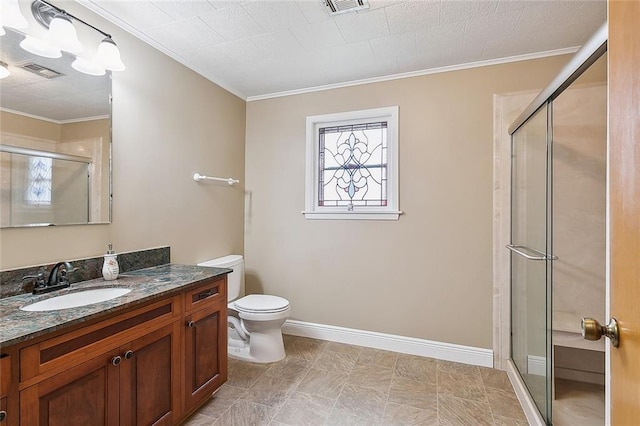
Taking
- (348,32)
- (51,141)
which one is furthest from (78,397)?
(348,32)

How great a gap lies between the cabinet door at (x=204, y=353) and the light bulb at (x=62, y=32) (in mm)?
1510

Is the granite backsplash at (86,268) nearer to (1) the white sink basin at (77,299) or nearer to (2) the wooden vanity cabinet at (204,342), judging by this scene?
(1) the white sink basin at (77,299)

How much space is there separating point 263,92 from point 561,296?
300cm

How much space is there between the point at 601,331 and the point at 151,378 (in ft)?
5.66

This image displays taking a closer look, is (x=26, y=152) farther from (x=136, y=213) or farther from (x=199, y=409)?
(x=199, y=409)

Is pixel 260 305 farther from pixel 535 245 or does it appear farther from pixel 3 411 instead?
pixel 535 245

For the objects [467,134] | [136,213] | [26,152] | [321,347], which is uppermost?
[467,134]

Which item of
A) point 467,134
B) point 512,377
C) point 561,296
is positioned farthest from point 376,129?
point 512,377

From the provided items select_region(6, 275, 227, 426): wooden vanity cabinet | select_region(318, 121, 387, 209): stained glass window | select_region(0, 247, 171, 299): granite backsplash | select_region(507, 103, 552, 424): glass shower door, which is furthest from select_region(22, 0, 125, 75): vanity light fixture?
select_region(507, 103, 552, 424): glass shower door

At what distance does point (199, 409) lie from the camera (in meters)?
1.82

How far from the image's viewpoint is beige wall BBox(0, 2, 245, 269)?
165 cm

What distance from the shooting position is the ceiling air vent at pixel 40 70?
4.77ft

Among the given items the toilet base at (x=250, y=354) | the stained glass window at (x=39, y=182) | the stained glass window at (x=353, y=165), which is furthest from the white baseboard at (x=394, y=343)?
the stained glass window at (x=39, y=182)

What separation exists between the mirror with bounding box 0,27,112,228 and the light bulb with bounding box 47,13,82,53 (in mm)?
119
